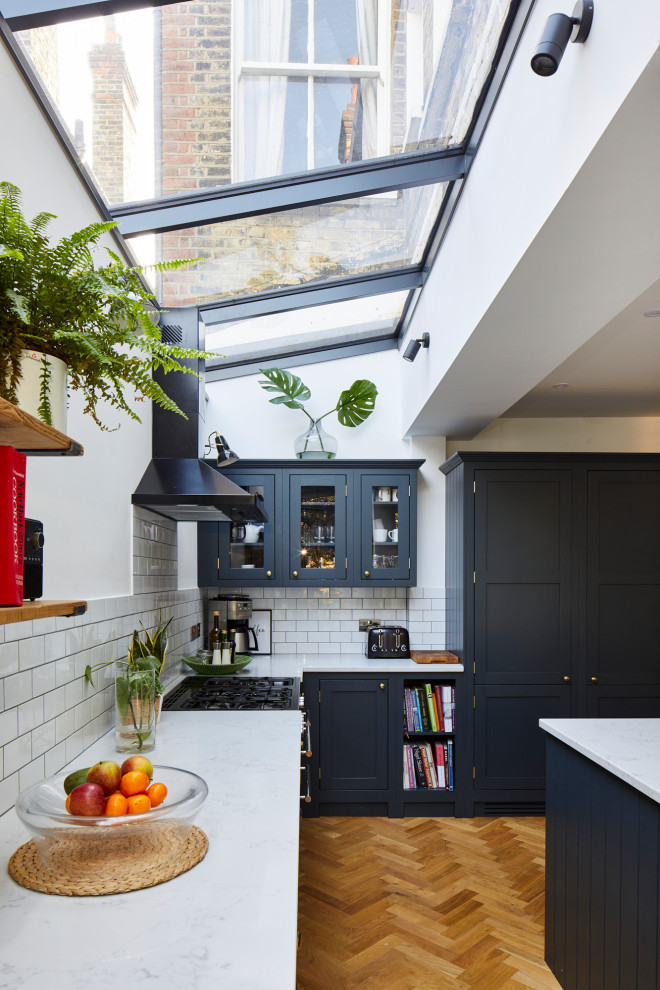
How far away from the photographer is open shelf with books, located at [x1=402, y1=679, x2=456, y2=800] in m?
4.52

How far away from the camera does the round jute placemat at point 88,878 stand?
4.77 feet

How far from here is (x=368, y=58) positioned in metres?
2.54

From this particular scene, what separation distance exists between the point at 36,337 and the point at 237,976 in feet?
3.72

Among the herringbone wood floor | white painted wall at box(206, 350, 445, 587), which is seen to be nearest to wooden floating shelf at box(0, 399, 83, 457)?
the herringbone wood floor

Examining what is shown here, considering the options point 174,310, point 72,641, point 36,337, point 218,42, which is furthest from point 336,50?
point 72,641

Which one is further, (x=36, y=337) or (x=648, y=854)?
(x=648, y=854)

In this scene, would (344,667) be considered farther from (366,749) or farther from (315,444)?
(315,444)

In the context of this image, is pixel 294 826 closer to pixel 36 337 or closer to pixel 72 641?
pixel 72 641

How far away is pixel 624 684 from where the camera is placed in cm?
453

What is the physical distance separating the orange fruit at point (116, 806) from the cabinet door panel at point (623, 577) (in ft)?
11.8

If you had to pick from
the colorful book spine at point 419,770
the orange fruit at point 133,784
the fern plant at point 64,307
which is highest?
the fern plant at point 64,307

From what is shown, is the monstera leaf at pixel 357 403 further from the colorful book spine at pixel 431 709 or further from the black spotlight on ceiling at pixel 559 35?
the black spotlight on ceiling at pixel 559 35

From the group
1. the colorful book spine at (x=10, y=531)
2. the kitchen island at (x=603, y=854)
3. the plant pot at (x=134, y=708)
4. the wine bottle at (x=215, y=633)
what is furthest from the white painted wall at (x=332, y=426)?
the colorful book spine at (x=10, y=531)

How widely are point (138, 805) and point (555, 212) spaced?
5.53 ft
